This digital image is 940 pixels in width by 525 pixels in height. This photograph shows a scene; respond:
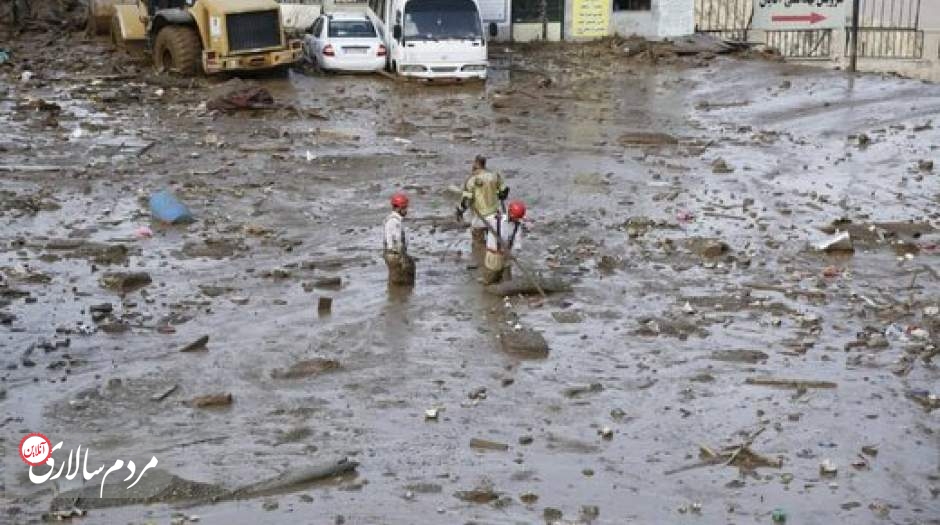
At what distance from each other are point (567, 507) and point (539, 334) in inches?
138

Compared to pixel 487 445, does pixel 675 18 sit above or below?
above

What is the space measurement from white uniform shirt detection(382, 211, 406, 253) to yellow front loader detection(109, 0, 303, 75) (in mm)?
14151

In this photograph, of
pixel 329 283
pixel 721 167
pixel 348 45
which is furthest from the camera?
pixel 348 45

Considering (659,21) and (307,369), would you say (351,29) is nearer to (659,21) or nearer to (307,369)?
(659,21)

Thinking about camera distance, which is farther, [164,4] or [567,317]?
[164,4]

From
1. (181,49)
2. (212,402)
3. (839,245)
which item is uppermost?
(181,49)

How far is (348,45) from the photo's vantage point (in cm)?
2820

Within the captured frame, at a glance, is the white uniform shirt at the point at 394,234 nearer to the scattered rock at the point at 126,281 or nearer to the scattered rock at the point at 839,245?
the scattered rock at the point at 126,281

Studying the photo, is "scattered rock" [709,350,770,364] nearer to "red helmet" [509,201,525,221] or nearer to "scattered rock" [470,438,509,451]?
"red helmet" [509,201,525,221]

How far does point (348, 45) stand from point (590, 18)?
27.0 ft

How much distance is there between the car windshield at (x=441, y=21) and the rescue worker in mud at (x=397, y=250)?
14.0m

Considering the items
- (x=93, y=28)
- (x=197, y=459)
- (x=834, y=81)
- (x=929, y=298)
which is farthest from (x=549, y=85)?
(x=197, y=459)

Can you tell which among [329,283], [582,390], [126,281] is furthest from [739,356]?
[126,281]

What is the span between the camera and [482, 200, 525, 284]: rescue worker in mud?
13578 mm
